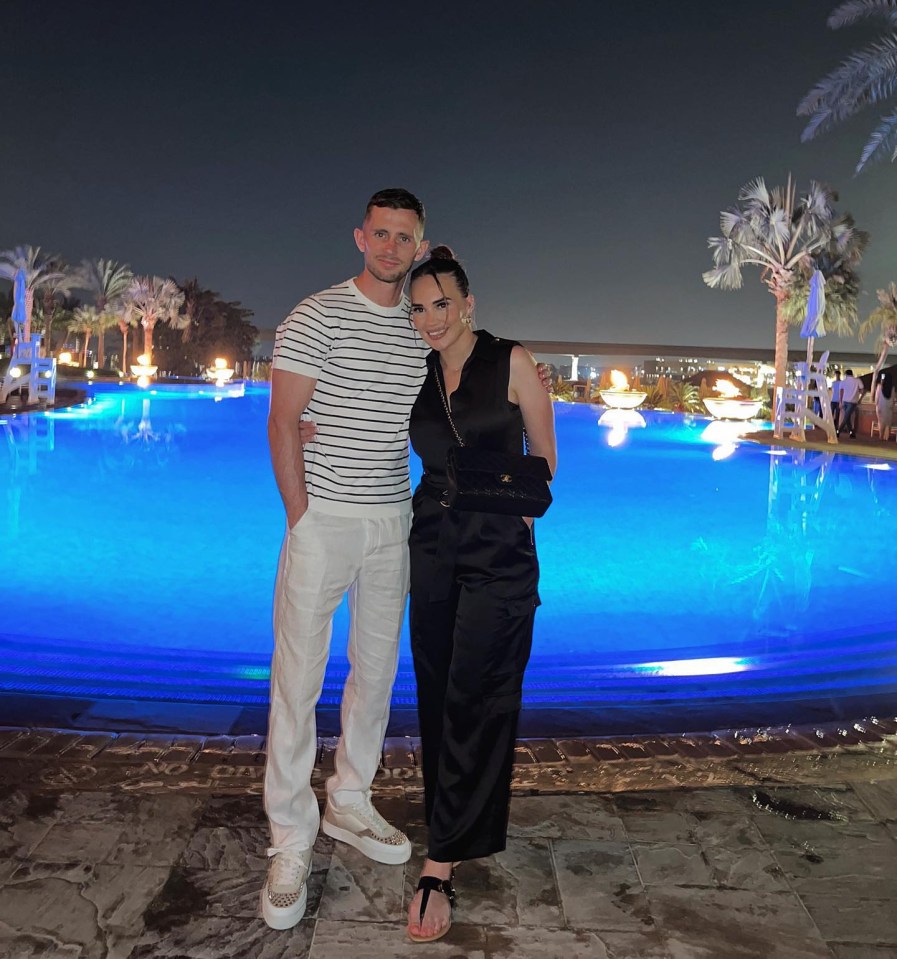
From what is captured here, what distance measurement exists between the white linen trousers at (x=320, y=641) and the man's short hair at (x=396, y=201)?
796mm

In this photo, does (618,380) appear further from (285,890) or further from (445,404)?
(285,890)

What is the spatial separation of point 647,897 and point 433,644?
78 cm

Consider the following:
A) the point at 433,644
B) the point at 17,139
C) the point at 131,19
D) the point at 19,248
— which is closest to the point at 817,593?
the point at 433,644

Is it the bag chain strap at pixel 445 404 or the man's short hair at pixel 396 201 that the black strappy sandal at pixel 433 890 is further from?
the man's short hair at pixel 396 201

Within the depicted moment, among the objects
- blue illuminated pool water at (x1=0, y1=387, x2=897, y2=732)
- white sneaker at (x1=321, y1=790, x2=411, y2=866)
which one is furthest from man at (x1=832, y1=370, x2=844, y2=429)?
white sneaker at (x1=321, y1=790, x2=411, y2=866)

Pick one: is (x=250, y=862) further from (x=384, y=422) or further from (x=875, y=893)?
(x=875, y=893)

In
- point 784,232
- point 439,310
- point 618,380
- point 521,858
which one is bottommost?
point 521,858

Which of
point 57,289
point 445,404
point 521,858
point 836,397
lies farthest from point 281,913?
point 57,289

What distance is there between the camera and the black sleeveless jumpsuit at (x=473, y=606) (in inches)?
83.5

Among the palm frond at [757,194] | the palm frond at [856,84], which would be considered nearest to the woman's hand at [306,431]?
the palm frond at [856,84]

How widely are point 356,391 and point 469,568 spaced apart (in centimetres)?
54

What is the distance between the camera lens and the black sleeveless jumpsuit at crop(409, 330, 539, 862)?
2.12 m

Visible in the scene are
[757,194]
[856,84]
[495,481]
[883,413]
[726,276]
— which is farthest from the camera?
[726,276]

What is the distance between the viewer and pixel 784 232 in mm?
27484
